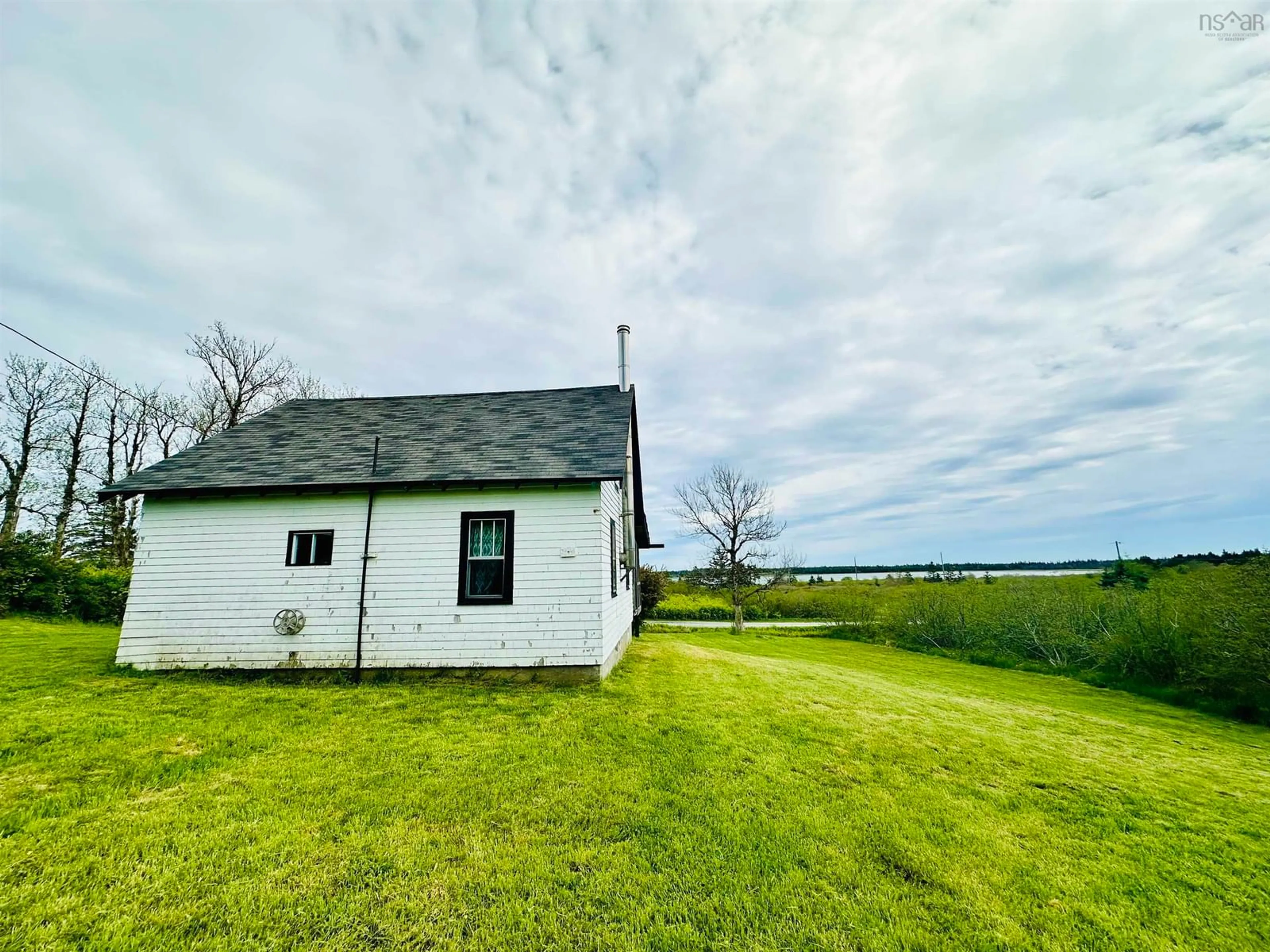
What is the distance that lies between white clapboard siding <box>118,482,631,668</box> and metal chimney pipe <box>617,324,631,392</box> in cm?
472

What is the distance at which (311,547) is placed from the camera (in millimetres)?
8523

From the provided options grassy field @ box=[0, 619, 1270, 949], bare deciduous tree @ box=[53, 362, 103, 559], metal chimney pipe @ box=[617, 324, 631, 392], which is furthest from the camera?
bare deciduous tree @ box=[53, 362, 103, 559]

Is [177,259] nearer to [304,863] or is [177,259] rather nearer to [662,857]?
[304,863]

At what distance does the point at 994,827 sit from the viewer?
4129 mm

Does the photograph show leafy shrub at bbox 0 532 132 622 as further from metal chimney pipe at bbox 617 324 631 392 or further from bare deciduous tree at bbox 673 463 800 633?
bare deciduous tree at bbox 673 463 800 633

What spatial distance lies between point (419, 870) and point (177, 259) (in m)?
15.4

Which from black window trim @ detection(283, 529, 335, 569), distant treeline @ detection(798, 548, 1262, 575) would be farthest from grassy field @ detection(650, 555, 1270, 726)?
black window trim @ detection(283, 529, 335, 569)

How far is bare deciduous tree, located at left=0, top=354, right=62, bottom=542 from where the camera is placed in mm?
20547

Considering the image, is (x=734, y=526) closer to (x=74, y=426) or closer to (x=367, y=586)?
(x=367, y=586)

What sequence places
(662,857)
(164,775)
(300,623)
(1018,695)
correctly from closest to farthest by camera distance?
1. (662,857)
2. (164,775)
3. (300,623)
4. (1018,695)

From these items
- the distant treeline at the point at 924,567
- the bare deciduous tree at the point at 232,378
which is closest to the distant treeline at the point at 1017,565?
the distant treeline at the point at 924,567

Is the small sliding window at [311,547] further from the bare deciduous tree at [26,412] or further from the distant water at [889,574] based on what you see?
the distant water at [889,574]

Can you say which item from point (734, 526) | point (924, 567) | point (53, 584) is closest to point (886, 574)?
point (924, 567)

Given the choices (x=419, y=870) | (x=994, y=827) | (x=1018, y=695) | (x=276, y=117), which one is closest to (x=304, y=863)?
(x=419, y=870)
